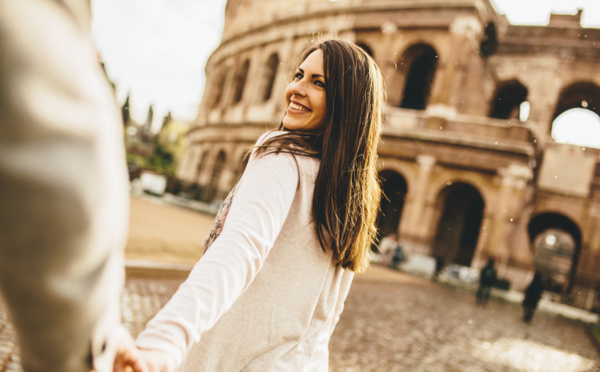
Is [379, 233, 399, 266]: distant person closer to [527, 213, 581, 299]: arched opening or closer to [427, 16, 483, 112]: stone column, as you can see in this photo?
[427, 16, 483, 112]: stone column

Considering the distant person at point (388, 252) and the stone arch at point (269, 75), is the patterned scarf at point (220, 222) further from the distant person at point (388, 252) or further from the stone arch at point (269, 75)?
the stone arch at point (269, 75)

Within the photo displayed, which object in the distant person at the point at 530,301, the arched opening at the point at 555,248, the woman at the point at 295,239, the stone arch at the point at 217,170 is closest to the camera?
the woman at the point at 295,239

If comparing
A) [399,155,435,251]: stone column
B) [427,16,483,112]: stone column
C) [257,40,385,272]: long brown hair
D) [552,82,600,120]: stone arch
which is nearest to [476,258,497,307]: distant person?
[399,155,435,251]: stone column

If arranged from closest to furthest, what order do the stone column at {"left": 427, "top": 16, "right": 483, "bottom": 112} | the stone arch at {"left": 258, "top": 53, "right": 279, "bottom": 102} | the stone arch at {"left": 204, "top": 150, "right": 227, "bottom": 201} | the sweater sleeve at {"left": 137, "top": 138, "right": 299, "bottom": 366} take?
the sweater sleeve at {"left": 137, "top": 138, "right": 299, "bottom": 366} < the stone column at {"left": 427, "top": 16, "right": 483, "bottom": 112} < the stone arch at {"left": 258, "top": 53, "right": 279, "bottom": 102} < the stone arch at {"left": 204, "top": 150, "right": 227, "bottom": 201}

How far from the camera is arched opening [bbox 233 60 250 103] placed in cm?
2742

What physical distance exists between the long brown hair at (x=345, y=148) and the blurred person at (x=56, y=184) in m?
0.68

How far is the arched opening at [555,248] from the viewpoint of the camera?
2217 cm

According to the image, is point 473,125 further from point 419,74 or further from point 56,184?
point 56,184

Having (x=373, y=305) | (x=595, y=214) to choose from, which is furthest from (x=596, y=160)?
(x=373, y=305)

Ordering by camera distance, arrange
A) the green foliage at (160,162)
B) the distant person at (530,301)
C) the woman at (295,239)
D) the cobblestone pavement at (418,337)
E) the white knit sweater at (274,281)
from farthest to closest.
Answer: the green foliage at (160,162) → the distant person at (530,301) → the cobblestone pavement at (418,337) → the white knit sweater at (274,281) → the woman at (295,239)

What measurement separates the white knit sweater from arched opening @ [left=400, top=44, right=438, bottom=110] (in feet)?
65.3

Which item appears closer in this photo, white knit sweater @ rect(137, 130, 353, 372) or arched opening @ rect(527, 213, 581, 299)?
white knit sweater @ rect(137, 130, 353, 372)

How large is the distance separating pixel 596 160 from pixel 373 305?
16.5 metres

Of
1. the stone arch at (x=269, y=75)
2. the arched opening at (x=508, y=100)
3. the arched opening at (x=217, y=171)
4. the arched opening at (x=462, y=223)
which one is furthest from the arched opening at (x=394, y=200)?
the arched opening at (x=217, y=171)
